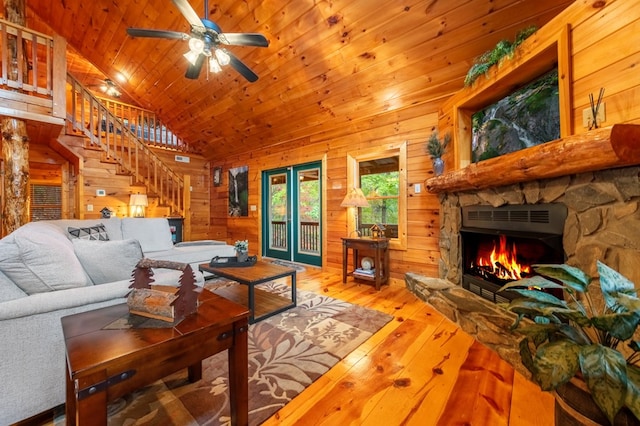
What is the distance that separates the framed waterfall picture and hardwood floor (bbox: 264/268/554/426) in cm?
446

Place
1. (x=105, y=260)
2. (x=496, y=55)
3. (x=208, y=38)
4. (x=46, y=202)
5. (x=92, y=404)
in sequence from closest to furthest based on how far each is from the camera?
(x=92, y=404) → (x=105, y=260) → (x=496, y=55) → (x=208, y=38) → (x=46, y=202)

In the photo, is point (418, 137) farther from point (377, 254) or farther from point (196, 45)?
point (196, 45)

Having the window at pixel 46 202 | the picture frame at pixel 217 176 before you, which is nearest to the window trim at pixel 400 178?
the picture frame at pixel 217 176

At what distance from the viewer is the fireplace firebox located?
1874mm

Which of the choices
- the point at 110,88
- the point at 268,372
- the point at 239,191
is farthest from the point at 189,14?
the point at 110,88

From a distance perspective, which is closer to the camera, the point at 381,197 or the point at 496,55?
the point at 496,55

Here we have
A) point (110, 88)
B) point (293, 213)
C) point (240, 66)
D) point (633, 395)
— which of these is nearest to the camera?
point (633, 395)

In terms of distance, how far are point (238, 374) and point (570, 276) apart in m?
1.34

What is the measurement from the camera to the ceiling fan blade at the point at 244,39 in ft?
7.47

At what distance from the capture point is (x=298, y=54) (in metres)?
3.19

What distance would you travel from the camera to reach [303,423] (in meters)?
1.26

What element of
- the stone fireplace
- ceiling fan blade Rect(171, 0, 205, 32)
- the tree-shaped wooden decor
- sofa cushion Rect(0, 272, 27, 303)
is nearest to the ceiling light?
ceiling fan blade Rect(171, 0, 205, 32)

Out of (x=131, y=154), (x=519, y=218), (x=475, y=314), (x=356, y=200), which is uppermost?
(x=131, y=154)

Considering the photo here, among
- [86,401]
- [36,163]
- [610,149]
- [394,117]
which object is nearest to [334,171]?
[394,117]
